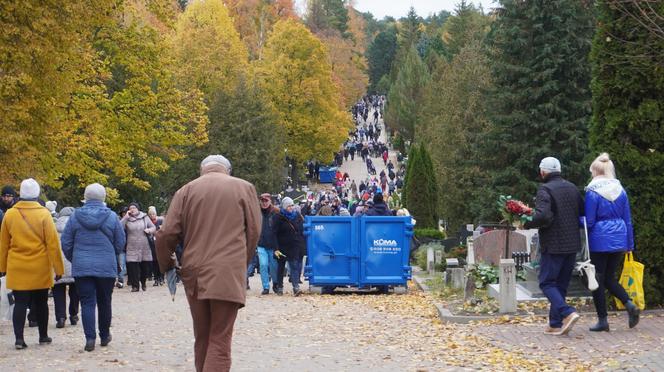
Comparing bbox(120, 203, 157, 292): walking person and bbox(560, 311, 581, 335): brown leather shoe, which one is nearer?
bbox(560, 311, 581, 335): brown leather shoe

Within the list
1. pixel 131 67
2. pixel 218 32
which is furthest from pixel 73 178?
pixel 218 32

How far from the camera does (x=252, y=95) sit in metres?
65.8

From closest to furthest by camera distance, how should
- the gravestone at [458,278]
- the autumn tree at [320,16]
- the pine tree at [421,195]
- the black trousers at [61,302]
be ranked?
1. the black trousers at [61,302]
2. the gravestone at [458,278]
3. the pine tree at [421,195]
4. the autumn tree at [320,16]

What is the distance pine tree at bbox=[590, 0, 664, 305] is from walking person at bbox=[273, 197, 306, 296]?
28.3 feet

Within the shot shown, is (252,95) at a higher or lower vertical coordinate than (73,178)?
higher

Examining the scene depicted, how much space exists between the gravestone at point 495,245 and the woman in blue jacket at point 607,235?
9821 mm

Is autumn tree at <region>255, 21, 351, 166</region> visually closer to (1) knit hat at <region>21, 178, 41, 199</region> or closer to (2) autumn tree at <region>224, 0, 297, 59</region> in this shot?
(2) autumn tree at <region>224, 0, 297, 59</region>

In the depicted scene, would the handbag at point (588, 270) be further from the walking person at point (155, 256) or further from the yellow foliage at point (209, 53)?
the yellow foliage at point (209, 53)

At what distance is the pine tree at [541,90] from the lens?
37.8 metres

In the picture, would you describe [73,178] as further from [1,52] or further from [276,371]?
[276,371]

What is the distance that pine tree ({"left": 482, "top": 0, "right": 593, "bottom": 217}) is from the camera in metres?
37.8

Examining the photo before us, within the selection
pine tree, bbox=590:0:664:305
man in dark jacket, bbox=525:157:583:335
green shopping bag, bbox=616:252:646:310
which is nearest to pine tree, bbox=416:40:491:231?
pine tree, bbox=590:0:664:305

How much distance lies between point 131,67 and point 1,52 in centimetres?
1400

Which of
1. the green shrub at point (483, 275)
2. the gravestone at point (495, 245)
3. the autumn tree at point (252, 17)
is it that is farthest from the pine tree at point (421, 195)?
the autumn tree at point (252, 17)
